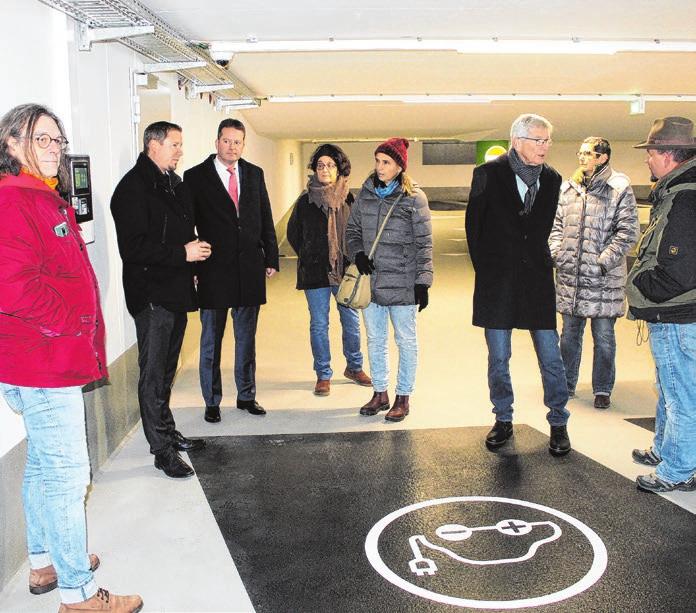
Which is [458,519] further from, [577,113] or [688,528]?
[577,113]

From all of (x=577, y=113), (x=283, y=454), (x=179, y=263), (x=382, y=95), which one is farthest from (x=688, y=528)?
(x=577, y=113)

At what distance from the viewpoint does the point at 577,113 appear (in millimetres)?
11117

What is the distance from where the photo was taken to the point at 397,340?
16.4 feet

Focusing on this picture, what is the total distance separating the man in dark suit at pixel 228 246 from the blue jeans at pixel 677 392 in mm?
2414

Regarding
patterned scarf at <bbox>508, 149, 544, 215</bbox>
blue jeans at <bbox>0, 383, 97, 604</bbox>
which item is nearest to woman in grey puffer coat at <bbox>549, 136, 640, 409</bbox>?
patterned scarf at <bbox>508, 149, 544, 215</bbox>

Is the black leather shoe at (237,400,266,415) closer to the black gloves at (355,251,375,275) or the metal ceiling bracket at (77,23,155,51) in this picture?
the black gloves at (355,251,375,275)

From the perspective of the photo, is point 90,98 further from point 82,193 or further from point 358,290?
point 358,290

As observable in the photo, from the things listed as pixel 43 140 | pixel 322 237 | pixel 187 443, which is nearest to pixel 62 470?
pixel 43 140

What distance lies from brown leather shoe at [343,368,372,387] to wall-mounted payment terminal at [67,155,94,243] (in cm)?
248

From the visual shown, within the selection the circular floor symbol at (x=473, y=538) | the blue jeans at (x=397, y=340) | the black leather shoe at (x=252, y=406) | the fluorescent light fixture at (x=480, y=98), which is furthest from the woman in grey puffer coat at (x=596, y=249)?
the fluorescent light fixture at (x=480, y=98)

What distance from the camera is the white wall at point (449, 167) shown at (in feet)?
77.6

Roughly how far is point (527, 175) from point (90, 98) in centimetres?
239

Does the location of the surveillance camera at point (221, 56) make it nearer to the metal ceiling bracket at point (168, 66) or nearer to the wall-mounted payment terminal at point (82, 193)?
the metal ceiling bracket at point (168, 66)

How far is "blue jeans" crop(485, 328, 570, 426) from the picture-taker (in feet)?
14.2
